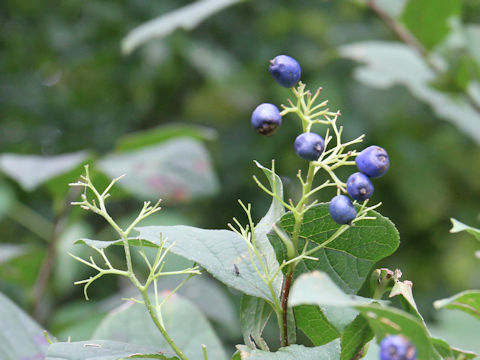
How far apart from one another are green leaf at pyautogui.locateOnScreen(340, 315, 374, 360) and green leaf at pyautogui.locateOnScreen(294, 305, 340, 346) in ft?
0.14

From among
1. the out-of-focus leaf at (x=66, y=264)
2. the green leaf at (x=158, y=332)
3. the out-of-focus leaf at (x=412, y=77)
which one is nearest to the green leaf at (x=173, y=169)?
the out-of-focus leaf at (x=66, y=264)

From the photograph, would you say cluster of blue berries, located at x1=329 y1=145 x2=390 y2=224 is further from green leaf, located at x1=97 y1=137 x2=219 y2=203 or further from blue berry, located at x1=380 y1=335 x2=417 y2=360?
green leaf, located at x1=97 y1=137 x2=219 y2=203

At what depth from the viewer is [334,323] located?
0.48 meters

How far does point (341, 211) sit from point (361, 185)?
0.08ft

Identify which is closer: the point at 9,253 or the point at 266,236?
the point at 266,236

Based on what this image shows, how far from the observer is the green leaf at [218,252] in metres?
0.51

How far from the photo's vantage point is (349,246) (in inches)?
20.5

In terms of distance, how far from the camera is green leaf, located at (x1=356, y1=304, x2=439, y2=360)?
368 mm

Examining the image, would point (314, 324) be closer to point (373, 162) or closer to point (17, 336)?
point (373, 162)

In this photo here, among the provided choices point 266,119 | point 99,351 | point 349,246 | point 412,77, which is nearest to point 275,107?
point 266,119

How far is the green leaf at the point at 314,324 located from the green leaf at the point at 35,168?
40.5 inches

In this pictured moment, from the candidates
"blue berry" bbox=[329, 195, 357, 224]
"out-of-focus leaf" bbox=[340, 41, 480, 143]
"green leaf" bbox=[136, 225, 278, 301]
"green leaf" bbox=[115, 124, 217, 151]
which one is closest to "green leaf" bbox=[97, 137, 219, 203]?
"green leaf" bbox=[115, 124, 217, 151]

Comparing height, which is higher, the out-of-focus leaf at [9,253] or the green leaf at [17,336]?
the green leaf at [17,336]

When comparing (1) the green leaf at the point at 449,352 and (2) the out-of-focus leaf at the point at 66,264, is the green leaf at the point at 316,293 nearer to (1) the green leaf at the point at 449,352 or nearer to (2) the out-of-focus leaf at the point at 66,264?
(1) the green leaf at the point at 449,352
